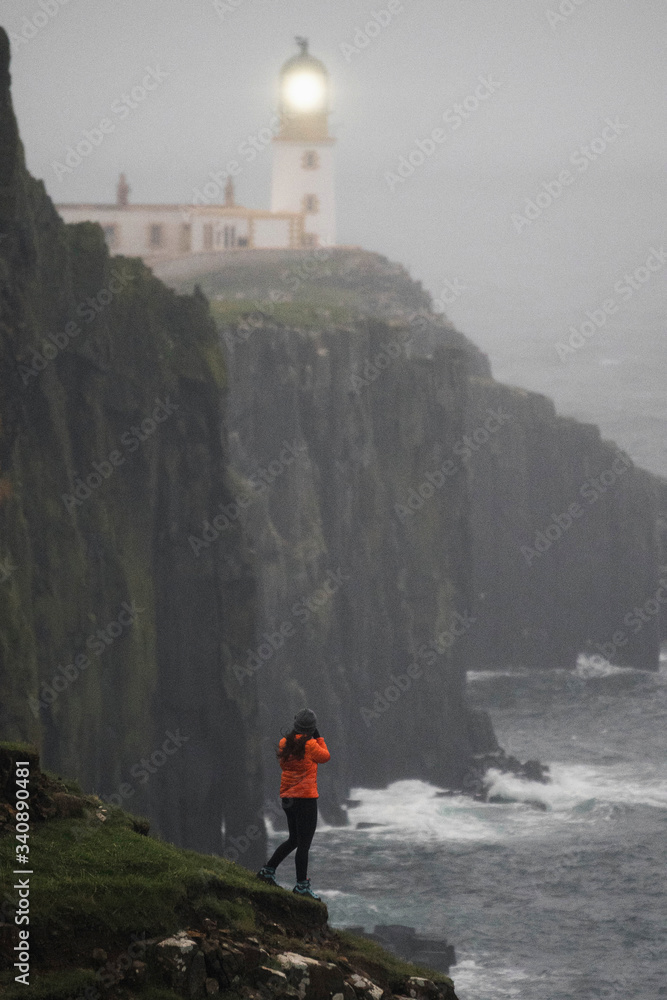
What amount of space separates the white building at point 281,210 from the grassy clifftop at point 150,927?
119 meters

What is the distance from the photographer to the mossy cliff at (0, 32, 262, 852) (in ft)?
181

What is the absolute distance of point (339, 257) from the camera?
14012cm

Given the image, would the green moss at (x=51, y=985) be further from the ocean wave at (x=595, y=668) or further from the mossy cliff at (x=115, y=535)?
the ocean wave at (x=595, y=668)

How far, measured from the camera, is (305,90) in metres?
147

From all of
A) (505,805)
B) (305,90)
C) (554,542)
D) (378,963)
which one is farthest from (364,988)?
(305,90)

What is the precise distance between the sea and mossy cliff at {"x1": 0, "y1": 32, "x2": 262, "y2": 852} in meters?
9.50

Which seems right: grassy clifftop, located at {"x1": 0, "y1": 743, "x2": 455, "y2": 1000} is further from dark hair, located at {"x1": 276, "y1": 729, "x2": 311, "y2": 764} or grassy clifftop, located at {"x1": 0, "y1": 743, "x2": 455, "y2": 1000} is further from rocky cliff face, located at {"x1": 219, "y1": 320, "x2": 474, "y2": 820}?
rocky cliff face, located at {"x1": 219, "y1": 320, "x2": 474, "y2": 820}

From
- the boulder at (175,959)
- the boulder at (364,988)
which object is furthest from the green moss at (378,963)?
the boulder at (175,959)

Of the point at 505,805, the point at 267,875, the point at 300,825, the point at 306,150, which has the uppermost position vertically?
the point at 306,150

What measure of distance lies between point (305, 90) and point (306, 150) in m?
5.64

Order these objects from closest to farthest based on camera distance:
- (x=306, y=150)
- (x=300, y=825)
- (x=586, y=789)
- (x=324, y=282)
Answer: (x=300, y=825) < (x=586, y=789) < (x=324, y=282) < (x=306, y=150)

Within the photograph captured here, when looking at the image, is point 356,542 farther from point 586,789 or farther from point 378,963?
→ point 378,963

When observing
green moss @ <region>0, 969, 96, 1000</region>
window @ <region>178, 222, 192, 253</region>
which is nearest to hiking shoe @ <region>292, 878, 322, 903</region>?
green moss @ <region>0, 969, 96, 1000</region>

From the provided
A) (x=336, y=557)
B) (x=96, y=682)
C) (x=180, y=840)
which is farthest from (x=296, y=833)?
(x=336, y=557)
